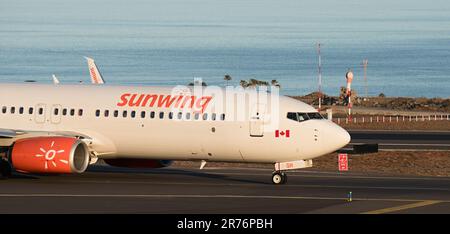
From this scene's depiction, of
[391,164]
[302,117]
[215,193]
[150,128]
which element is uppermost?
[302,117]

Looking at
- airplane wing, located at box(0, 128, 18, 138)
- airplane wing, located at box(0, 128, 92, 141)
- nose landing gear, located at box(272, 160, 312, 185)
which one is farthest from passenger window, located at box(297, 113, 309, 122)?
airplane wing, located at box(0, 128, 18, 138)

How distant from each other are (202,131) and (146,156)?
2.84 m

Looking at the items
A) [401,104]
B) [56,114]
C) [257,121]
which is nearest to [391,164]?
[257,121]

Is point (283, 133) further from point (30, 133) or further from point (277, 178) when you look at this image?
point (30, 133)

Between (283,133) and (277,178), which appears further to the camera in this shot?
(277,178)

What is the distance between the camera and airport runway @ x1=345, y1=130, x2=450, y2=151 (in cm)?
6372

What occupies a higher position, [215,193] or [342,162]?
[342,162]

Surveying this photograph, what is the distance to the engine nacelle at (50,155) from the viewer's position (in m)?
41.8

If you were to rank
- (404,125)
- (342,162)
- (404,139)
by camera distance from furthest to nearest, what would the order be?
(404,125)
(404,139)
(342,162)

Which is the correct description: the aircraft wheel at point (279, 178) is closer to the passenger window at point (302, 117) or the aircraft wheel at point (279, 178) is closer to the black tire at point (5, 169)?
the passenger window at point (302, 117)

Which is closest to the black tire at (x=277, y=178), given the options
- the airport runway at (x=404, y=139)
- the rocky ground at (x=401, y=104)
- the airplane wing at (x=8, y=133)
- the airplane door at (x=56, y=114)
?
the airplane door at (x=56, y=114)

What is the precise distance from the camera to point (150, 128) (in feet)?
143

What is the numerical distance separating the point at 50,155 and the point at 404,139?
33791mm
